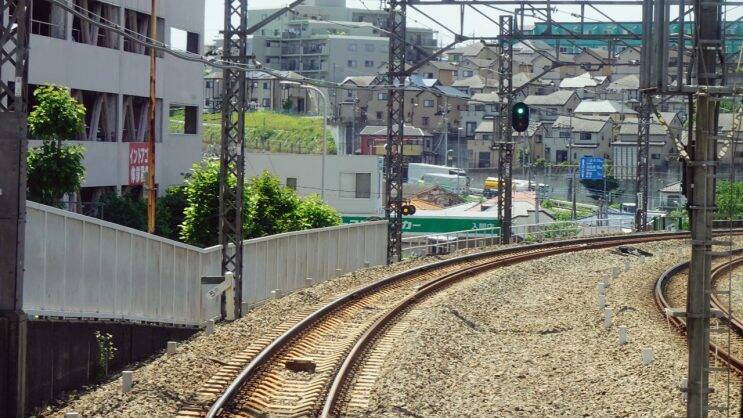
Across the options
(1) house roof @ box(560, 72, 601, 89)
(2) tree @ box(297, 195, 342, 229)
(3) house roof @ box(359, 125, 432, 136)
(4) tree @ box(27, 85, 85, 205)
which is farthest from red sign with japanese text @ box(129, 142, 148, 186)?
(1) house roof @ box(560, 72, 601, 89)

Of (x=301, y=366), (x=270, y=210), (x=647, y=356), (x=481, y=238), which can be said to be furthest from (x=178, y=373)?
(x=481, y=238)

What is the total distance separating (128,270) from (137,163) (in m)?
19.7

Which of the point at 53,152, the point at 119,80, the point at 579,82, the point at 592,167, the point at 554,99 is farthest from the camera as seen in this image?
the point at 579,82

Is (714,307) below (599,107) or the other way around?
below

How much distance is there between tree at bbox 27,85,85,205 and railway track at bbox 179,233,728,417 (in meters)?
6.49

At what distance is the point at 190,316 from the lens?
64.5ft

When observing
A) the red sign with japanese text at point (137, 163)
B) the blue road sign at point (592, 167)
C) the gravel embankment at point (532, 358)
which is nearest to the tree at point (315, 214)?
the red sign with japanese text at point (137, 163)

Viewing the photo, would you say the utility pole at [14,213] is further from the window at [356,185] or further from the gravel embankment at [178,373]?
the window at [356,185]

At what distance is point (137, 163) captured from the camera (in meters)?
36.4

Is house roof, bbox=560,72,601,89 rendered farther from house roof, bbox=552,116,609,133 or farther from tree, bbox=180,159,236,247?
tree, bbox=180,159,236,247

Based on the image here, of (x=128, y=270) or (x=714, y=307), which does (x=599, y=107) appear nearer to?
(x=714, y=307)

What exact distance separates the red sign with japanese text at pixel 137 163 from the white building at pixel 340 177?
1840 cm

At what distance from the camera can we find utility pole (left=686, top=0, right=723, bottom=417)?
9.86 m

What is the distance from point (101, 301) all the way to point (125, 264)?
3.04ft
